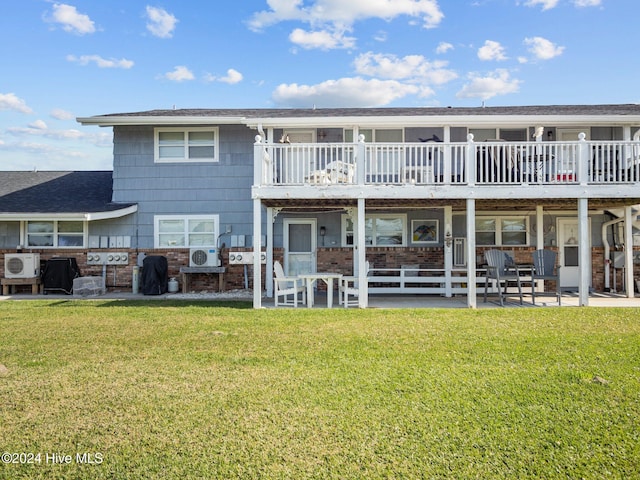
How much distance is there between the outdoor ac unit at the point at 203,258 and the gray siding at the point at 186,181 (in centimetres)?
59

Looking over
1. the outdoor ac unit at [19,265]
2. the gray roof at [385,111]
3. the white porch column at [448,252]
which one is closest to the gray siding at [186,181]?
the gray roof at [385,111]

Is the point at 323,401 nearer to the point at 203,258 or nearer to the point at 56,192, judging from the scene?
the point at 203,258

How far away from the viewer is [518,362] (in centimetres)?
530

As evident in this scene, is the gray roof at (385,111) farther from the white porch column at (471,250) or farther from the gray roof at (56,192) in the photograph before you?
the white porch column at (471,250)

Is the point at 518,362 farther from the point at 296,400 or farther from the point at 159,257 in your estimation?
the point at 159,257

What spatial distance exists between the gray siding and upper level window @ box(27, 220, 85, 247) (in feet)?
5.35

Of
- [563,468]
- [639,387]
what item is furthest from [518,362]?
[563,468]

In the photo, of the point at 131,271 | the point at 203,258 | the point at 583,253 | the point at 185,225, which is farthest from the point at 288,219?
the point at 583,253

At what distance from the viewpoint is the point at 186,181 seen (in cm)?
1301

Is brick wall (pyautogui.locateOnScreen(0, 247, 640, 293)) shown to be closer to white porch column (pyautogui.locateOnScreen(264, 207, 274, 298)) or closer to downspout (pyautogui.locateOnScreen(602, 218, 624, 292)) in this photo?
downspout (pyautogui.locateOnScreen(602, 218, 624, 292))

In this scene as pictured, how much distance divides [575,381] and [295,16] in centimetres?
1515

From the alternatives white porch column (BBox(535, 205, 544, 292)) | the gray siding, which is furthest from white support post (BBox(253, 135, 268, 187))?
white porch column (BBox(535, 205, 544, 292))

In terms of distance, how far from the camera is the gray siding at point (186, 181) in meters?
12.9

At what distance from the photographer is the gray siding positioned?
42.4 feet
